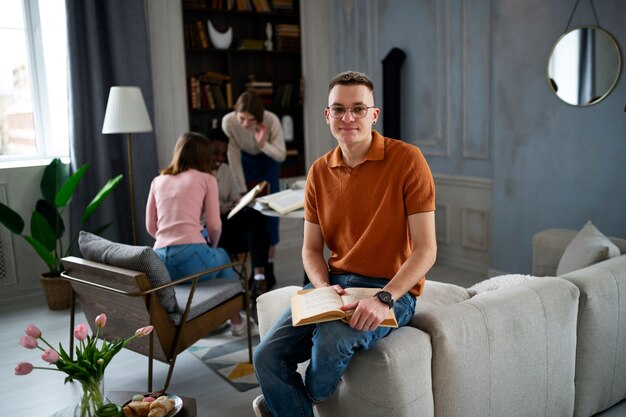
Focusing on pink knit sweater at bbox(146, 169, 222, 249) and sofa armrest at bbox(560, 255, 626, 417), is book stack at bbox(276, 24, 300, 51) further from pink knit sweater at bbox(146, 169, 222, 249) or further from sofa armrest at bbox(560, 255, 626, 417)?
sofa armrest at bbox(560, 255, 626, 417)

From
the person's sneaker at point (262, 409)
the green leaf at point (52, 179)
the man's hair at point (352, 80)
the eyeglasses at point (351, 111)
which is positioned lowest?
the person's sneaker at point (262, 409)

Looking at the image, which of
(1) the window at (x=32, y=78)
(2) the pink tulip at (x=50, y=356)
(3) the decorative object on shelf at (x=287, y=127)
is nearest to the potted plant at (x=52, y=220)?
(1) the window at (x=32, y=78)

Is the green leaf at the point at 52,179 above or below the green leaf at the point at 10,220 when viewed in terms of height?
above

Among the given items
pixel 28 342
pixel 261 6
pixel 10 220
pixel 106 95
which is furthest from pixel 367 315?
pixel 261 6

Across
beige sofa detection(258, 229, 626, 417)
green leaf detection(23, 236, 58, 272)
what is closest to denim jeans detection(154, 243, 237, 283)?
beige sofa detection(258, 229, 626, 417)

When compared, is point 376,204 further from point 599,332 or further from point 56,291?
point 56,291

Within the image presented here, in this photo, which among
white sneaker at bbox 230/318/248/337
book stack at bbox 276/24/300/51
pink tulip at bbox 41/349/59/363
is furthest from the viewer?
book stack at bbox 276/24/300/51

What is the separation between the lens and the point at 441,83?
4805mm

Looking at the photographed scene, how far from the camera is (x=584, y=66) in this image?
3707 millimetres

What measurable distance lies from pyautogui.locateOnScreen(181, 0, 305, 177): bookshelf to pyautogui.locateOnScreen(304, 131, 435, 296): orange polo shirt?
3161mm

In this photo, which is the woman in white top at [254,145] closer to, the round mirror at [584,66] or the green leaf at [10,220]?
the green leaf at [10,220]

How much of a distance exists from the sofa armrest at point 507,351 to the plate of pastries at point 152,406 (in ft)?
2.62

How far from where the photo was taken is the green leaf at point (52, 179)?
418 centimetres

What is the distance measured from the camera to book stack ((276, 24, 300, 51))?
18.3ft
